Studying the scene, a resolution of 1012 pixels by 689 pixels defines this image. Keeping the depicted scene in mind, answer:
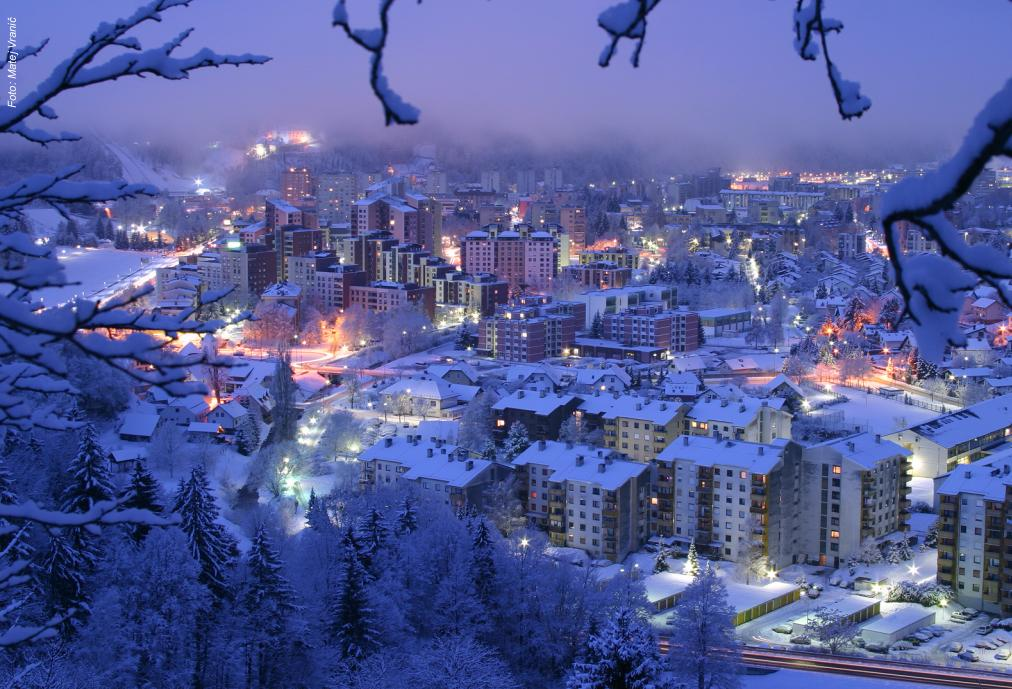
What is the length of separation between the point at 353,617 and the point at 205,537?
66 centimetres

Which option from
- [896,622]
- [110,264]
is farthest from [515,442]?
[110,264]

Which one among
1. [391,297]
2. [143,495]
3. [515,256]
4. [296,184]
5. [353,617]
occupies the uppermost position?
[296,184]

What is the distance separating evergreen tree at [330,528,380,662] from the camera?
4.69 metres

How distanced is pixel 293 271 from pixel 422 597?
35.1ft

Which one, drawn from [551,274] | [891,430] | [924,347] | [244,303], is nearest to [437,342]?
[244,303]

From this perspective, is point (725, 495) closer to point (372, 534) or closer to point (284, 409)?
point (372, 534)

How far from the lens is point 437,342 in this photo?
1330 cm

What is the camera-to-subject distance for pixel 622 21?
523 mm

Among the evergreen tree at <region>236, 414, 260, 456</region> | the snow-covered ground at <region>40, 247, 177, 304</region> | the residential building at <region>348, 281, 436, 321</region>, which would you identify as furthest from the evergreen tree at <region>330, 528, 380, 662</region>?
the snow-covered ground at <region>40, 247, 177, 304</region>

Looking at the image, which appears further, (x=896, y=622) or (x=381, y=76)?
(x=896, y=622)

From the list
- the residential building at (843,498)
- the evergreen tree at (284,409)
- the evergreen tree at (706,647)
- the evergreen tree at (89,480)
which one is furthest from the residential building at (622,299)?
the evergreen tree at (706,647)

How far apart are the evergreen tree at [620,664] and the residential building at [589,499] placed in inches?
99.9

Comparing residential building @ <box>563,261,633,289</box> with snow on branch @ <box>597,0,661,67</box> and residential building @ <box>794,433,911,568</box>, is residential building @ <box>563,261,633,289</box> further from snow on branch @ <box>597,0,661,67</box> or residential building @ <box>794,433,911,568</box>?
snow on branch @ <box>597,0,661,67</box>

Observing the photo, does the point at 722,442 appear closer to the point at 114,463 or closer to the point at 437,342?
the point at 114,463
